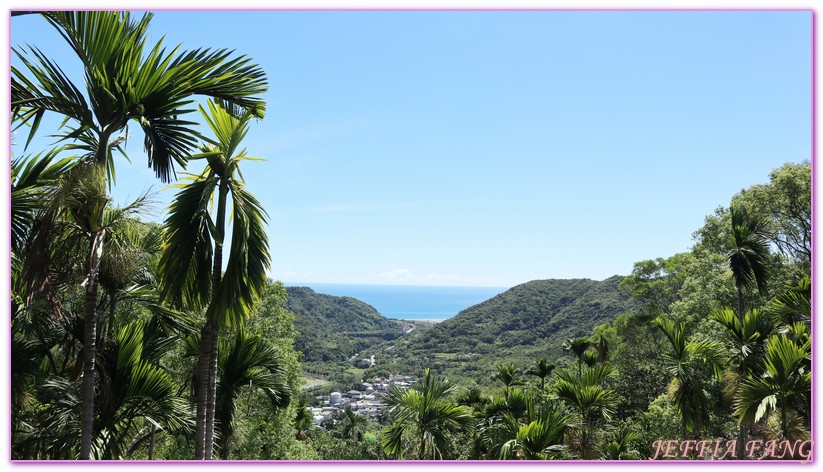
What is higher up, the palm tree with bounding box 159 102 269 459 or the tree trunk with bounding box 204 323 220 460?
the palm tree with bounding box 159 102 269 459

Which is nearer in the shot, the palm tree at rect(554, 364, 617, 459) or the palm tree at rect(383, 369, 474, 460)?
the palm tree at rect(383, 369, 474, 460)

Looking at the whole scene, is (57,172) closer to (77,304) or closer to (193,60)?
(193,60)

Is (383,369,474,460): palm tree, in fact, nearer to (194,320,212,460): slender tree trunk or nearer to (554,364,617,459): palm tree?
(554,364,617,459): palm tree

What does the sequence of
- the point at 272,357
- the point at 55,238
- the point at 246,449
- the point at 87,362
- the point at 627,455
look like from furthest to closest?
1. the point at 246,449
2. the point at 627,455
3. the point at 272,357
4. the point at 55,238
5. the point at 87,362

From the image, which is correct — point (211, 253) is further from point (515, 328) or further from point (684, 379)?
point (515, 328)

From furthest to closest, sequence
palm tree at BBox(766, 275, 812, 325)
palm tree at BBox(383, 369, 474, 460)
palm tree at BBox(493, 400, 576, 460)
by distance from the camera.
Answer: palm tree at BBox(383, 369, 474, 460) < palm tree at BBox(766, 275, 812, 325) < palm tree at BBox(493, 400, 576, 460)

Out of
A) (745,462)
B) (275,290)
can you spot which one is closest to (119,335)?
(745,462)

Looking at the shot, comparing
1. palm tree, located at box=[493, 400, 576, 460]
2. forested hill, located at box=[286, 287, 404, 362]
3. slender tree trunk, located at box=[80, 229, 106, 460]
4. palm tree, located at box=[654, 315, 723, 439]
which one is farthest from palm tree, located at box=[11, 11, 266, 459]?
forested hill, located at box=[286, 287, 404, 362]
